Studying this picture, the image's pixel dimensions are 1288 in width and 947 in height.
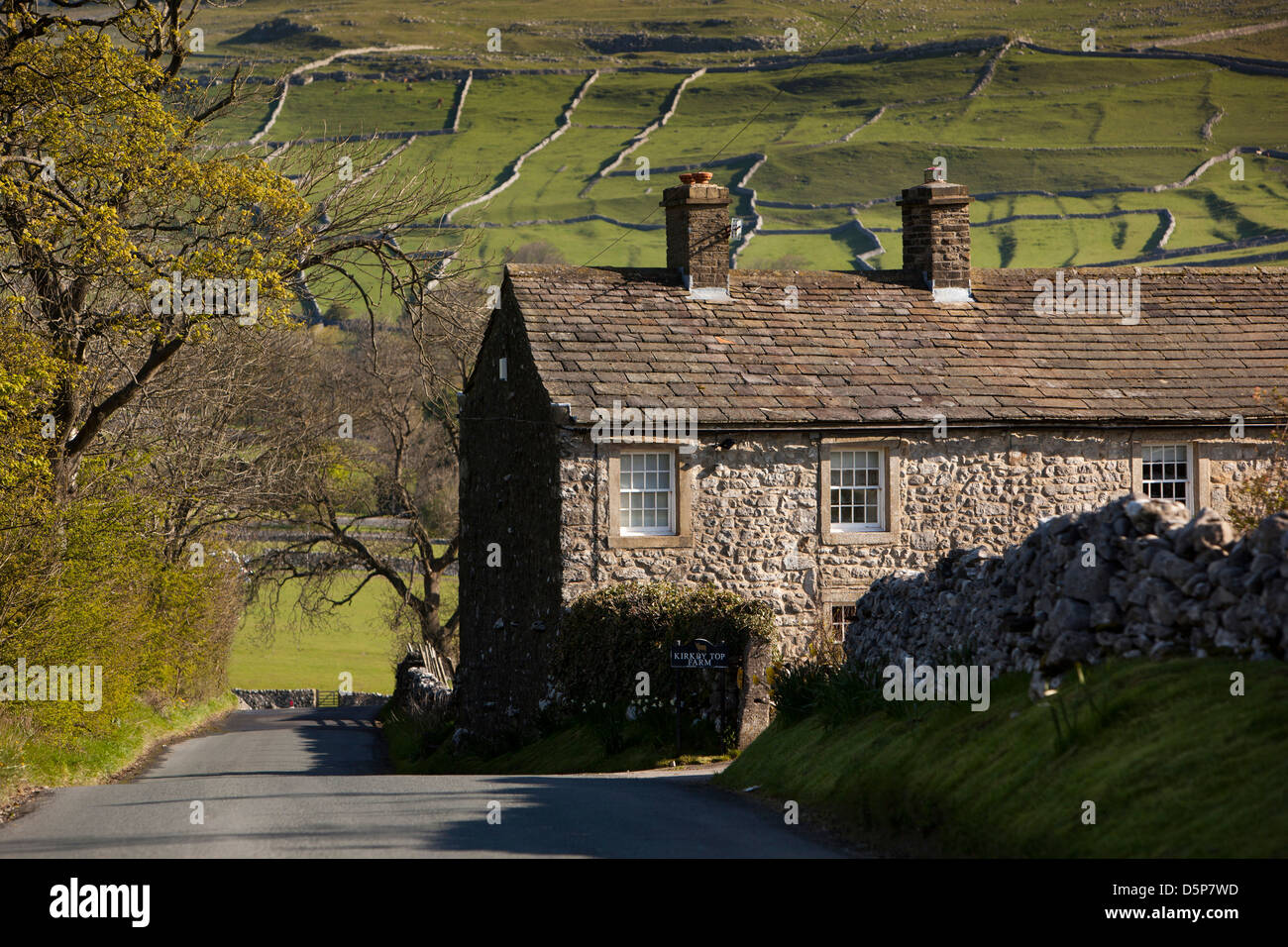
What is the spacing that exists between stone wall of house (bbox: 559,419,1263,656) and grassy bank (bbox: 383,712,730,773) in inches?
87.3

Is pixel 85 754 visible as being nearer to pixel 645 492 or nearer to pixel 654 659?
pixel 654 659

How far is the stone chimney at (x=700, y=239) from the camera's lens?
23922mm

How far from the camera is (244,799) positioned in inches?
498

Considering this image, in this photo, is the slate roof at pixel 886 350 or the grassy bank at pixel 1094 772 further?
the slate roof at pixel 886 350

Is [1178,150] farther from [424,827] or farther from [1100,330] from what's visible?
[424,827]

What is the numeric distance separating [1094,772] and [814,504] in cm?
1313

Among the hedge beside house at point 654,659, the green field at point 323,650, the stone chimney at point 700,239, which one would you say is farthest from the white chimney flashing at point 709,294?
the green field at point 323,650

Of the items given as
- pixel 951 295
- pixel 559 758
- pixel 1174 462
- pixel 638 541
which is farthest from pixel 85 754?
pixel 1174 462

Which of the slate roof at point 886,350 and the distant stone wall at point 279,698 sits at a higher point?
the slate roof at point 886,350

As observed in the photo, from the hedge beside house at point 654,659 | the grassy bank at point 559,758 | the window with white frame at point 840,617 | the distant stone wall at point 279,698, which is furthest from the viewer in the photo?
the distant stone wall at point 279,698

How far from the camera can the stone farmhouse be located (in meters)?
20.8

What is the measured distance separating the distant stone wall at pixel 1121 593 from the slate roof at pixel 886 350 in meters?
9.66

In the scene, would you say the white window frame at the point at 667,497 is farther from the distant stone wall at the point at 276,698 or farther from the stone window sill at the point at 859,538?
the distant stone wall at the point at 276,698

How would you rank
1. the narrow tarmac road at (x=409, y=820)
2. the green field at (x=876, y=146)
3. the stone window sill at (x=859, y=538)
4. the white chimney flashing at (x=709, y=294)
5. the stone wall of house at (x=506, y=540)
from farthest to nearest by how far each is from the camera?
1. the green field at (x=876, y=146)
2. the white chimney flashing at (x=709, y=294)
3. the stone wall of house at (x=506, y=540)
4. the stone window sill at (x=859, y=538)
5. the narrow tarmac road at (x=409, y=820)
